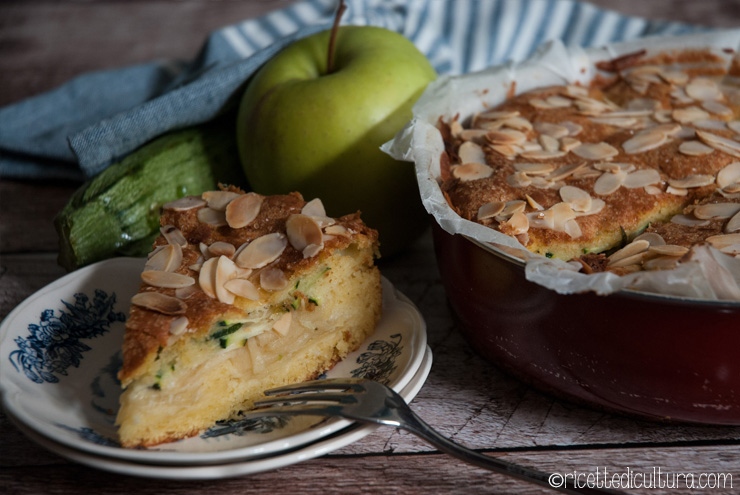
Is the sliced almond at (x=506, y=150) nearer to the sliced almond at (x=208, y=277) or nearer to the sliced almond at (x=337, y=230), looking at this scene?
the sliced almond at (x=337, y=230)

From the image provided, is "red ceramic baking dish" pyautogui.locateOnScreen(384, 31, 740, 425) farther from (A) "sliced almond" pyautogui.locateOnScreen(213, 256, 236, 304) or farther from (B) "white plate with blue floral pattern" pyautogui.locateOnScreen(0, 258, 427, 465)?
(A) "sliced almond" pyautogui.locateOnScreen(213, 256, 236, 304)

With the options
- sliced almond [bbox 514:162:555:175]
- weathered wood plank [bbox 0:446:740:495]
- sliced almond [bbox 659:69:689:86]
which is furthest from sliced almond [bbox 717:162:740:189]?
weathered wood plank [bbox 0:446:740:495]

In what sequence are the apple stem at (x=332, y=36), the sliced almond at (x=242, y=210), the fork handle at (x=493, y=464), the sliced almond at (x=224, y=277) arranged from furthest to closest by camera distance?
the apple stem at (x=332, y=36) → the sliced almond at (x=242, y=210) → the sliced almond at (x=224, y=277) → the fork handle at (x=493, y=464)

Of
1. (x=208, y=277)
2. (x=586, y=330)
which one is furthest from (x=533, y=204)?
Answer: (x=208, y=277)

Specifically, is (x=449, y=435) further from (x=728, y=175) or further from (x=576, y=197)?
(x=728, y=175)

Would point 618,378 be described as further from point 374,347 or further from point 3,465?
point 3,465

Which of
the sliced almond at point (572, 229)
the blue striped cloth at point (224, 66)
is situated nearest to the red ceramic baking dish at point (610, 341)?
the sliced almond at point (572, 229)
